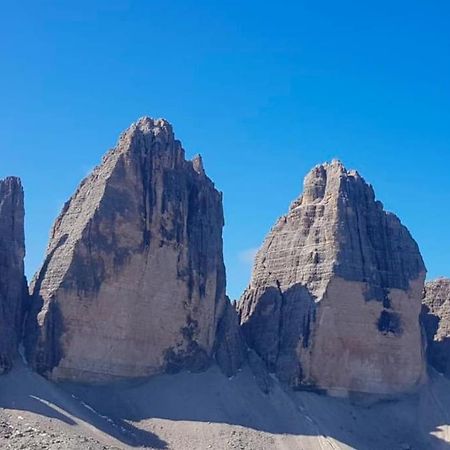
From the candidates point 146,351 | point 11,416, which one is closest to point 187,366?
point 146,351

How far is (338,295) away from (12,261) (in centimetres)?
2782

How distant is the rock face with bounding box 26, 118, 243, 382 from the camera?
78375mm

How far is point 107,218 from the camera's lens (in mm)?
82188

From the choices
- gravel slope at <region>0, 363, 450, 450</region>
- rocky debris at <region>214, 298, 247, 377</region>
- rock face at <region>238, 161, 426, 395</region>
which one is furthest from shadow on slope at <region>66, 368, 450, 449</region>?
rock face at <region>238, 161, 426, 395</region>

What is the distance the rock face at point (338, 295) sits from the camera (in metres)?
89.0

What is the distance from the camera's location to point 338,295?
89875mm

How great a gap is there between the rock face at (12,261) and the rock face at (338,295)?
22.9 metres

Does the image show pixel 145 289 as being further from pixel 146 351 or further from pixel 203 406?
pixel 203 406

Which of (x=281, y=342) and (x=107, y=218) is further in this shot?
(x=281, y=342)

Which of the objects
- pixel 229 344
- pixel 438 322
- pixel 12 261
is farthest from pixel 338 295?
pixel 12 261

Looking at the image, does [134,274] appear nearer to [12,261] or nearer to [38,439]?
[12,261]

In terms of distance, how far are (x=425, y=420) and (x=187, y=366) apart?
68.6ft

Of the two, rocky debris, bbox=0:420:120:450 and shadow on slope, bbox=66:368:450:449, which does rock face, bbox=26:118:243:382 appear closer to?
shadow on slope, bbox=66:368:450:449

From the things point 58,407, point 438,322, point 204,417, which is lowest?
point 58,407
